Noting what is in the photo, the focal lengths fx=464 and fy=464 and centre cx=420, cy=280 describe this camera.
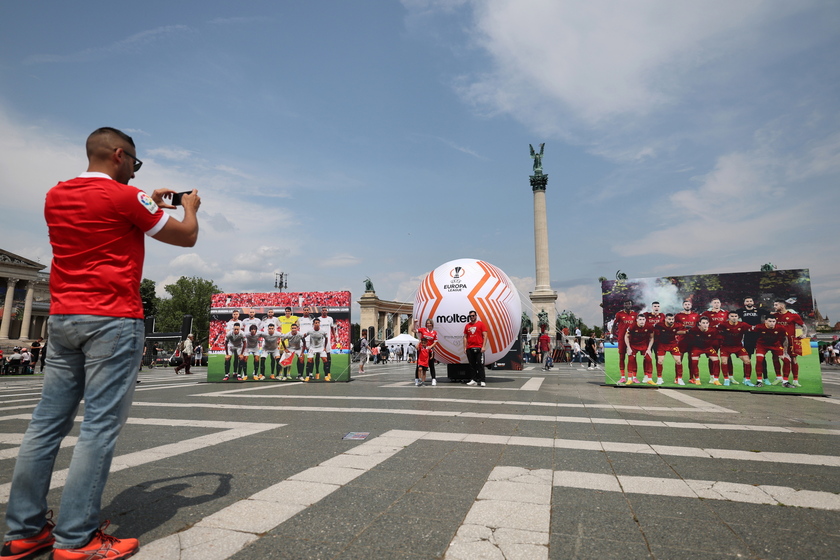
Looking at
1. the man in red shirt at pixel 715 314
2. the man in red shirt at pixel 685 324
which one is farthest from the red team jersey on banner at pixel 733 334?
the man in red shirt at pixel 685 324

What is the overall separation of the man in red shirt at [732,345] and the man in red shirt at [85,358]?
12369 millimetres

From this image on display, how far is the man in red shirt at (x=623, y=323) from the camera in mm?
12250

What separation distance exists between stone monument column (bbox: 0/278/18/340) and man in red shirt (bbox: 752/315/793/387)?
3102 inches

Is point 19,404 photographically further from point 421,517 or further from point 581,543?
point 581,543

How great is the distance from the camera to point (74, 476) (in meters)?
2.26

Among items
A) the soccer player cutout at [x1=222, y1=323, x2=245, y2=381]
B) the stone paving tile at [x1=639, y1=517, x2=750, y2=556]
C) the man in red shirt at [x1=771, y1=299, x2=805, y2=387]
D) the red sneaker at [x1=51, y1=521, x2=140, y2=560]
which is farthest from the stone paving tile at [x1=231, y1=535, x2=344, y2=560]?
the soccer player cutout at [x1=222, y1=323, x2=245, y2=381]

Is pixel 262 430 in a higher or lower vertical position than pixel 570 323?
lower

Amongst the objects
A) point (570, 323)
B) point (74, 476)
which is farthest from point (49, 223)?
point (570, 323)

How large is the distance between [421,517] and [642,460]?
8.31 feet

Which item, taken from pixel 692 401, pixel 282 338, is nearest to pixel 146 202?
pixel 692 401

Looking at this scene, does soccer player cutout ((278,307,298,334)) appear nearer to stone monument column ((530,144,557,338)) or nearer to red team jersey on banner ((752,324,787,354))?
red team jersey on banner ((752,324,787,354))

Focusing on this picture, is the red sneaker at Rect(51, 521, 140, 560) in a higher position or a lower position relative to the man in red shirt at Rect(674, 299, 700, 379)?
lower

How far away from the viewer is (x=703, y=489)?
3.46 m

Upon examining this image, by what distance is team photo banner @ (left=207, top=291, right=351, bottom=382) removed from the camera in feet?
47.9
